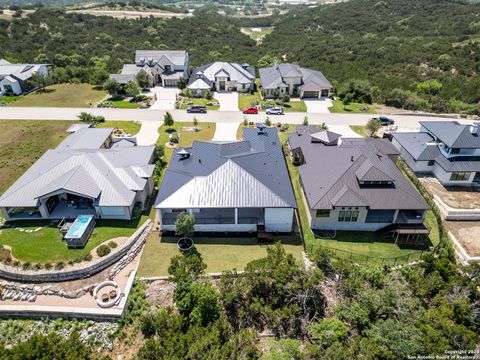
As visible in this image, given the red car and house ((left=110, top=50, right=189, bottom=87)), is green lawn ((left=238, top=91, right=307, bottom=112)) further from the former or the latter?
house ((left=110, top=50, right=189, bottom=87))

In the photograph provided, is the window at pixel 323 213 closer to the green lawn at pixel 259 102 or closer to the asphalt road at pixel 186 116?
the asphalt road at pixel 186 116

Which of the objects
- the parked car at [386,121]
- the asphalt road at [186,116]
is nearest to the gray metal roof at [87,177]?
the asphalt road at [186,116]

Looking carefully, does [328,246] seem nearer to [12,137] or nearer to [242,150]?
[242,150]

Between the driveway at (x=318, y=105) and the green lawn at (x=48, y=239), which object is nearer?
the green lawn at (x=48, y=239)

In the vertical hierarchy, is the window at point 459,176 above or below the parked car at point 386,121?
above

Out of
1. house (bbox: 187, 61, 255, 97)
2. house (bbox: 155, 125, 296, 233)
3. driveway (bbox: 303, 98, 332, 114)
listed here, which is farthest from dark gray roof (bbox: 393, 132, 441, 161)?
house (bbox: 187, 61, 255, 97)
